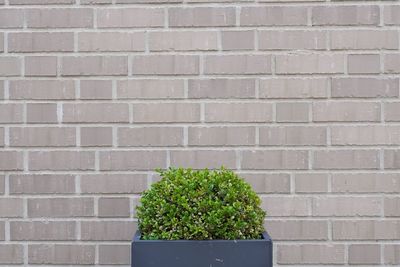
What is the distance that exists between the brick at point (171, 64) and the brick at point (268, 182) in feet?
2.15

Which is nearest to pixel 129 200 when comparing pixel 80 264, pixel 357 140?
pixel 80 264

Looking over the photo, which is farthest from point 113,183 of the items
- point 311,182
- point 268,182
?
point 311,182

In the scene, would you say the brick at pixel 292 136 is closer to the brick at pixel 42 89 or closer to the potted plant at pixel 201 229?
the potted plant at pixel 201 229

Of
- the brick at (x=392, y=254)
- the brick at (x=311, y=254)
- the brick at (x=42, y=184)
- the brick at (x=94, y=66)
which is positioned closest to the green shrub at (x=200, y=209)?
the brick at (x=311, y=254)

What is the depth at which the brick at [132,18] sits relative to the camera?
343cm

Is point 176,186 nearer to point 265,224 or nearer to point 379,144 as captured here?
point 265,224

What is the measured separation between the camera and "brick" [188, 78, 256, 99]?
11.2ft

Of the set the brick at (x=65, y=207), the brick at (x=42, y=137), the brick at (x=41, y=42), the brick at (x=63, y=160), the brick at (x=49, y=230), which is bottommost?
the brick at (x=49, y=230)

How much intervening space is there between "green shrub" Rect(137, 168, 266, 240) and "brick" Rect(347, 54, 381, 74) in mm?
1040

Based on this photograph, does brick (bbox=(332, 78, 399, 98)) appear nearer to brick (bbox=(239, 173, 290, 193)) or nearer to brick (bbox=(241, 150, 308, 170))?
brick (bbox=(241, 150, 308, 170))

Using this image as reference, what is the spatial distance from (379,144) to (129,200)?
4.66 feet

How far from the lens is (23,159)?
11.3 feet

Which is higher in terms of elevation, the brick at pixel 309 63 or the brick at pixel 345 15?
the brick at pixel 345 15

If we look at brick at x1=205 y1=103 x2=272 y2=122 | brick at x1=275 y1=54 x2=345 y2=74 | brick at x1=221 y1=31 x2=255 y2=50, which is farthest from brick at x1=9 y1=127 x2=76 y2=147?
brick at x1=275 y1=54 x2=345 y2=74
